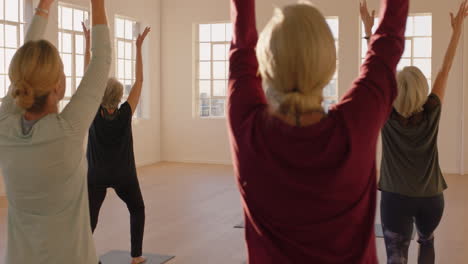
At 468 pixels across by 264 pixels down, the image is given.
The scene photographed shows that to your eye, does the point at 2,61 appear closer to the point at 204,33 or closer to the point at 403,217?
the point at 204,33

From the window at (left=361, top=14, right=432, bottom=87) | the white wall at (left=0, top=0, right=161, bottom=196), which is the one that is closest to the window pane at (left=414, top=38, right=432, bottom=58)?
the window at (left=361, top=14, right=432, bottom=87)

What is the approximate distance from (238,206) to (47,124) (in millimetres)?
5591

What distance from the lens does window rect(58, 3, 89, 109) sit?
367 inches

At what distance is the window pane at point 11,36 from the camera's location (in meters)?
8.15

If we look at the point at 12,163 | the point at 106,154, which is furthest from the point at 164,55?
the point at 12,163

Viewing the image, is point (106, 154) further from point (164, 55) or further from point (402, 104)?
point (164, 55)

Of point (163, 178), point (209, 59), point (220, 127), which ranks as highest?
point (209, 59)

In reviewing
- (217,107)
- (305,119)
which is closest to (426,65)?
(217,107)

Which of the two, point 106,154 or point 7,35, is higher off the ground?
point 7,35

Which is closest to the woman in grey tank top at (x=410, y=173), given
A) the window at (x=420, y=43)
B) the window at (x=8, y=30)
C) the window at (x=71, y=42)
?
the window at (x=8, y=30)

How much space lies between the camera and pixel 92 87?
5.75 ft

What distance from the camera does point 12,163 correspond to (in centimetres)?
175

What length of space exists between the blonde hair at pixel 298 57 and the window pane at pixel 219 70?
35.5 feet

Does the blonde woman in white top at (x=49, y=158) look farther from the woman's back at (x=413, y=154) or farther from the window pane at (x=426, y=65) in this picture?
the window pane at (x=426, y=65)
